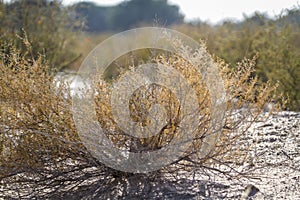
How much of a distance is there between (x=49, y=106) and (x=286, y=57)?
6420 millimetres

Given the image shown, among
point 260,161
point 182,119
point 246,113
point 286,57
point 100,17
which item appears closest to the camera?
point 182,119

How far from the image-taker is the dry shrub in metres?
4.30

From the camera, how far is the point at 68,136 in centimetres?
428

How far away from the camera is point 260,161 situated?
5.24 meters

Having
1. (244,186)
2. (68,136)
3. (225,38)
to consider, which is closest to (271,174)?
(244,186)

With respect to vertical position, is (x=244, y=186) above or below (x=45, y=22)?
below

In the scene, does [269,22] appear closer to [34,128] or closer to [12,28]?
[12,28]

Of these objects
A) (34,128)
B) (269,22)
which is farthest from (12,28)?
(34,128)

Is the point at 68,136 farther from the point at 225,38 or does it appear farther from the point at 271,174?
the point at 225,38

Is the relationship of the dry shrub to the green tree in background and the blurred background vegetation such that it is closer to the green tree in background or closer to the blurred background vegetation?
the blurred background vegetation

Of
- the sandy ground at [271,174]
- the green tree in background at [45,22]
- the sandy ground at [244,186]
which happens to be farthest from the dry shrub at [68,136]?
the green tree in background at [45,22]

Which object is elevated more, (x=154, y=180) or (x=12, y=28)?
(x=12, y=28)

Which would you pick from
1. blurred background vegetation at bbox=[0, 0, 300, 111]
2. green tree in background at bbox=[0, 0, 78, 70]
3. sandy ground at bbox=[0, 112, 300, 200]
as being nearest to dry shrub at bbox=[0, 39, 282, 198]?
sandy ground at bbox=[0, 112, 300, 200]

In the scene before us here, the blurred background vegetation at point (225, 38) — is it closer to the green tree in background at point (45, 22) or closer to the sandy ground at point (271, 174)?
the green tree in background at point (45, 22)
